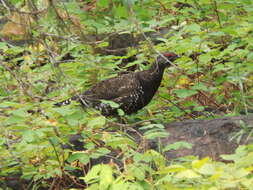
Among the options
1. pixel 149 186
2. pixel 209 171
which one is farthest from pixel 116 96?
pixel 209 171

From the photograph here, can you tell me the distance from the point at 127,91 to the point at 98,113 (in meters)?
2.79

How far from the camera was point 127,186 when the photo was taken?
10.6 feet

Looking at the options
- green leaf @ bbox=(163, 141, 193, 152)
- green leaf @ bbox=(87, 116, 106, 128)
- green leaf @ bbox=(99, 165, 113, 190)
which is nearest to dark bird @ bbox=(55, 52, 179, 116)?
green leaf @ bbox=(87, 116, 106, 128)

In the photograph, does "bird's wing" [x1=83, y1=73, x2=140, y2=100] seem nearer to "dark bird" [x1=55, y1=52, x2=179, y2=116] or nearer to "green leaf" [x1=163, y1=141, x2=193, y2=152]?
"dark bird" [x1=55, y1=52, x2=179, y2=116]

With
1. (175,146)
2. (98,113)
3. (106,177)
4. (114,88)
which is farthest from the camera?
(114,88)

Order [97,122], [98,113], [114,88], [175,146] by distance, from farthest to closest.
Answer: [114,88] < [97,122] < [98,113] < [175,146]

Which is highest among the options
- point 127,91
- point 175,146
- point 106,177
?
point 106,177

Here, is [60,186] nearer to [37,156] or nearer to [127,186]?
[37,156]

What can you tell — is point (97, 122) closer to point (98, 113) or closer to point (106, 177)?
point (98, 113)

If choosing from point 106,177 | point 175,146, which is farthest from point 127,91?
point 106,177

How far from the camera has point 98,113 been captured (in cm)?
420

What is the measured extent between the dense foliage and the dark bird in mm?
335

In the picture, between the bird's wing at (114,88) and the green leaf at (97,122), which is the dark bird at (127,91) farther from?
the green leaf at (97,122)

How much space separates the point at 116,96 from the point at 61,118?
2322 millimetres
